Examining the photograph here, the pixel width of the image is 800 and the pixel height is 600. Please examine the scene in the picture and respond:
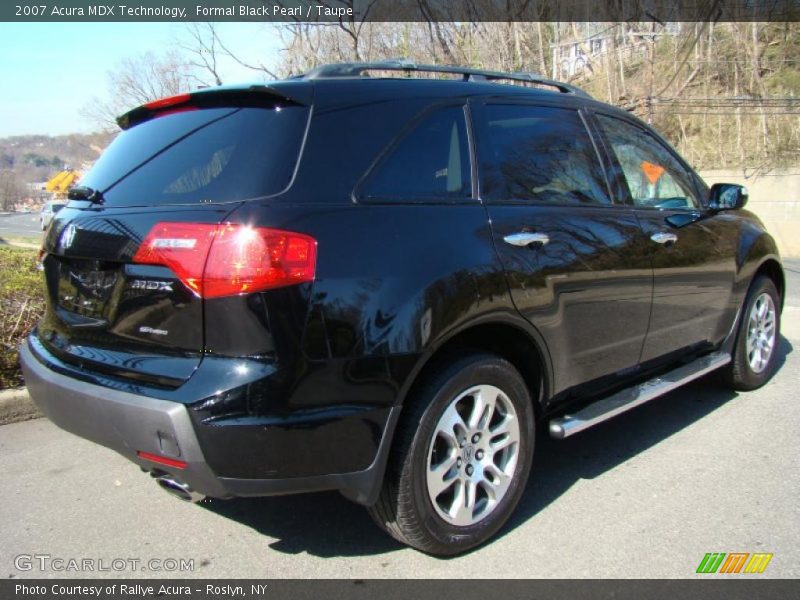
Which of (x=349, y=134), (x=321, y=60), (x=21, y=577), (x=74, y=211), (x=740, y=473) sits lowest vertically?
(x=740, y=473)

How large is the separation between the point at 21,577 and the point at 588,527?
2446 millimetres

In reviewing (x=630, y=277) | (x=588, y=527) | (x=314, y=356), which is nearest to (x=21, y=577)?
(x=314, y=356)

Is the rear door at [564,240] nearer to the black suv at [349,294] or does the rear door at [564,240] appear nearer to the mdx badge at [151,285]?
the black suv at [349,294]

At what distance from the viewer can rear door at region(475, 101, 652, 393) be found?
296 cm

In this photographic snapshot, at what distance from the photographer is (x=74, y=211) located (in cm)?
289

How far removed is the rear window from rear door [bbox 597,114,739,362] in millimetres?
2118

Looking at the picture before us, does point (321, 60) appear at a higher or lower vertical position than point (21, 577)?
higher

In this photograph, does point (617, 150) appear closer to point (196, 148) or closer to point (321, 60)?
point (196, 148)

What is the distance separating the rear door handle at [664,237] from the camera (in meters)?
3.74

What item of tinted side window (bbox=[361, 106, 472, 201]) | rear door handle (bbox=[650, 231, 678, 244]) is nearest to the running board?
rear door handle (bbox=[650, 231, 678, 244])

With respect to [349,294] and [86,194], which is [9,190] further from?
[349,294]

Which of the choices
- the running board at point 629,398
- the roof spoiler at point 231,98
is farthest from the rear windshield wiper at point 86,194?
the running board at point 629,398

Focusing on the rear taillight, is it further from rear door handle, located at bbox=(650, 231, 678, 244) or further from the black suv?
rear door handle, located at bbox=(650, 231, 678, 244)

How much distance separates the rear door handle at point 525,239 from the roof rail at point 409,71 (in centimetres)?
85
